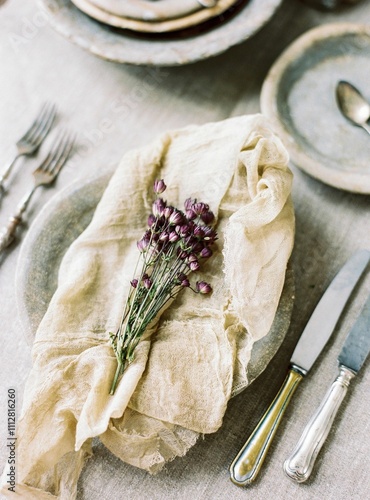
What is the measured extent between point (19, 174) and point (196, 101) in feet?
1.22

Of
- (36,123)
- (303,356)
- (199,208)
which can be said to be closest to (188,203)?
(199,208)

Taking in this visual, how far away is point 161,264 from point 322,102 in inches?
19.8

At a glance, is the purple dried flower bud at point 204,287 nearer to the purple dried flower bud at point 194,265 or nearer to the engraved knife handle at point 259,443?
the purple dried flower bud at point 194,265

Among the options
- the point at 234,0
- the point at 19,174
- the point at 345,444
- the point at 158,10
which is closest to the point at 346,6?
the point at 234,0

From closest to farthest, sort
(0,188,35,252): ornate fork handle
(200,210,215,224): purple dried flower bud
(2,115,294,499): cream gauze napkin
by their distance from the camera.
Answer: (2,115,294,499): cream gauze napkin → (200,210,215,224): purple dried flower bud → (0,188,35,252): ornate fork handle

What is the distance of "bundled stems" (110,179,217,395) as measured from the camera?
0.71 metres

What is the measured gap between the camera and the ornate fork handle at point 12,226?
885 mm

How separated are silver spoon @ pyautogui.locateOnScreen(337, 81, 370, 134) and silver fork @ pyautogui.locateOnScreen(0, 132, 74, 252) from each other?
1.70 ft

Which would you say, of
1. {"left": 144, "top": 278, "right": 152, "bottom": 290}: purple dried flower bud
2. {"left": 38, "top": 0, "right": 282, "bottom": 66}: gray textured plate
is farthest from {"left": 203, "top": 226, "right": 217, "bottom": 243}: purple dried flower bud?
{"left": 38, "top": 0, "right": 282, "bottom": 66}: gray textured plate

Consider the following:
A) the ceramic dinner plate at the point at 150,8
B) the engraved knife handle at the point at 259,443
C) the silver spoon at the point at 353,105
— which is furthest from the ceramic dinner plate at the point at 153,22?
the engraved knife handle at the point at 259,443

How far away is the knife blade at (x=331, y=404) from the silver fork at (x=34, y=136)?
0.65 metres

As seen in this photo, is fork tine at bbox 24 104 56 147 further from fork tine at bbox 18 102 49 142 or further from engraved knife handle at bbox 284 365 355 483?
engraved knife handle at bbox 284 365 355 483

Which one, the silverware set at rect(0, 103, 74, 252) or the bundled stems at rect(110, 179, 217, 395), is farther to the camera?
the silverware set at rect(0, 103, 74, 252)

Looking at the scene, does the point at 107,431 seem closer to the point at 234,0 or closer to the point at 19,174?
the point at 19,174
